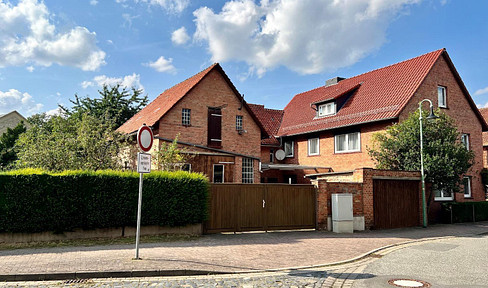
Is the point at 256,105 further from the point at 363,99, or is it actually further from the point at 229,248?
the point at 229,248

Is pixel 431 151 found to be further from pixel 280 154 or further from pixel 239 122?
pixel 280 154

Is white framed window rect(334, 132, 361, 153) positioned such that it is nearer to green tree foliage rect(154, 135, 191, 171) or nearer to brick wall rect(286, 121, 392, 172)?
brick wall rect(286, 121, 392, 172)

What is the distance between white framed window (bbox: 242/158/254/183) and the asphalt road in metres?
11.4

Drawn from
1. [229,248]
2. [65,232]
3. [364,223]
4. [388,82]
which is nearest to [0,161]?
[65,232]

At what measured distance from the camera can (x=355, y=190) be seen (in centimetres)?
1555

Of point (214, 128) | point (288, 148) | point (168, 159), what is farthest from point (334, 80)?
point (168, 159)

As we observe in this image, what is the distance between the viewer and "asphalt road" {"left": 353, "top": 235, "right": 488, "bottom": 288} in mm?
7332

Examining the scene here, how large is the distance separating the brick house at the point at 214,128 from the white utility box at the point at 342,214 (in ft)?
25.7

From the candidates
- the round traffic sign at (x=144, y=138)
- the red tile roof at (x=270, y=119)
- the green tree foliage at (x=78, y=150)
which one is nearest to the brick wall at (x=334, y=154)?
the red tile roof at (x=270, y=119)

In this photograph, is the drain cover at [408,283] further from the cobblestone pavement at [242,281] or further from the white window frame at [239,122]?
the white window frame at [239,122]

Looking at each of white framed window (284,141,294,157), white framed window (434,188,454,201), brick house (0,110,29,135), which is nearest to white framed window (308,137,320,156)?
white framed window (284,141,294,157)

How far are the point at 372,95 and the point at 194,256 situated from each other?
1879 cm

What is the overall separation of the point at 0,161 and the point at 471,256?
2876 centimetres

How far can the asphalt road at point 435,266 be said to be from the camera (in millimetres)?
7332
